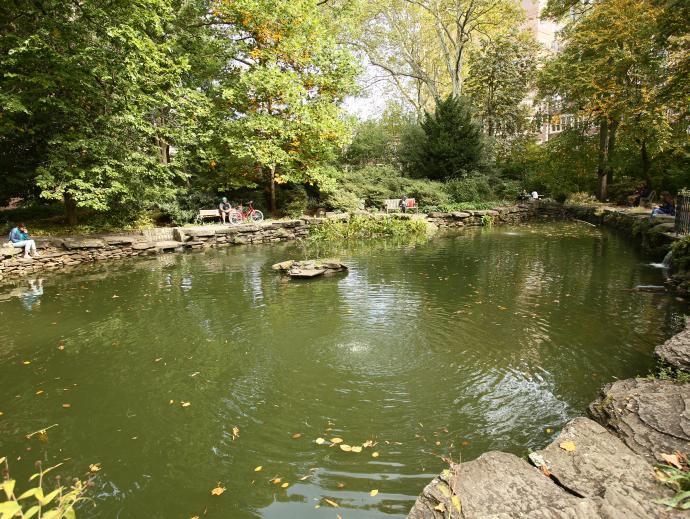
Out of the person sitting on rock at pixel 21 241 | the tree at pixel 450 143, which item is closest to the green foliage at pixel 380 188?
the tree at pixel 450 143

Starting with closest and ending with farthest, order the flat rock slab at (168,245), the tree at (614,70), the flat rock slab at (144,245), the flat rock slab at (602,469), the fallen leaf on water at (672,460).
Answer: the flat rock slab at (602,469)
the fallen leaf on water at (672,460)
the flat rock slab at (144,245)
the flat rock slab at (168,245)
the tree at (614,70)

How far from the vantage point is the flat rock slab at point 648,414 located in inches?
109

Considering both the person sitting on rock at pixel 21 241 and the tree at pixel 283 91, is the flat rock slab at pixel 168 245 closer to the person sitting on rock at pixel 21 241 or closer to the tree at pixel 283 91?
the person sitting on rock at pixel 21 241

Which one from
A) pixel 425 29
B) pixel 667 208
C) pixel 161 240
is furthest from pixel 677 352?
pixel 425 29

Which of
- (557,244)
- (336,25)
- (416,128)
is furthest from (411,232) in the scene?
(336,25)

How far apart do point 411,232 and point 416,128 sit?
1160 centimetres

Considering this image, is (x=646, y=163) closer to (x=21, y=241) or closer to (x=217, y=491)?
(x=217, y=491)

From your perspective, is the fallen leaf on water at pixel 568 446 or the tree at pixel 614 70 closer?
the fallen leaf on water at pixel 568 446

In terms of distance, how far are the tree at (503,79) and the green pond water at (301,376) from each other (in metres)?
24.4

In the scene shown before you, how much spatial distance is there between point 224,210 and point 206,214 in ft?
2.49

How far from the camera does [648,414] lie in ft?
10.0

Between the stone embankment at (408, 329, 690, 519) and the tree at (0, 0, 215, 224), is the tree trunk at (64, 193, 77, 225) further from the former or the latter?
the stone embankment at (408, 329, 690, 519)

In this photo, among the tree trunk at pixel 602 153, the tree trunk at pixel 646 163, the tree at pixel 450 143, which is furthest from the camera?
the tree at pixel 450 143

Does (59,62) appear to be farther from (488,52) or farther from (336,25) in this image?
(488,52)
